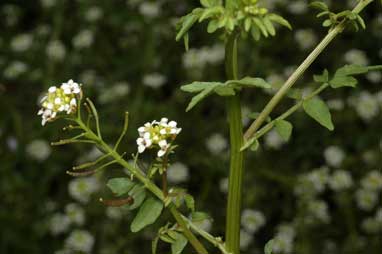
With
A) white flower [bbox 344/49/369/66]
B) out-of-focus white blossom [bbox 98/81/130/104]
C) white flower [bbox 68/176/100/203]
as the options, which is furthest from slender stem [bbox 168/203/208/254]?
white flower [bbox 344/49/369/66]

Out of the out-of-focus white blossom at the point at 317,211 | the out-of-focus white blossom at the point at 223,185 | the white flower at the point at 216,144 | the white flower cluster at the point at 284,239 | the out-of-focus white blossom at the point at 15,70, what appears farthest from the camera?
the out-of-focus white blossom at the point at 15,70

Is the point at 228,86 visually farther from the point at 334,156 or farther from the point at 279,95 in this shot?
the point at 334,156

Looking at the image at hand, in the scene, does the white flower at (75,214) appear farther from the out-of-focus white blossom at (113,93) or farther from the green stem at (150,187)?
the green stem at (150,187)

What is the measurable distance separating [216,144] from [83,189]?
0.44 metres

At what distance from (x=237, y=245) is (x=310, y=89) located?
5.72 ft

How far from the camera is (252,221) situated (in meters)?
2.31

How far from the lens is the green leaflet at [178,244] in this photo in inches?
33.6

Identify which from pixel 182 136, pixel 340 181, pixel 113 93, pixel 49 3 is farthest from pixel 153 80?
pixel 340 181

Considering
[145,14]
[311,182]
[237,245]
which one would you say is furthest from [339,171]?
[237,245]

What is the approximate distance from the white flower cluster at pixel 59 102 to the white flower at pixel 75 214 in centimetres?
149

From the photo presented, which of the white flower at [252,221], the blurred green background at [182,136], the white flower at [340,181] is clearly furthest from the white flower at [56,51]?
the white flower at [340,181]

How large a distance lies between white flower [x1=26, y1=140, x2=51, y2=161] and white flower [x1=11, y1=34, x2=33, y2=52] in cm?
56

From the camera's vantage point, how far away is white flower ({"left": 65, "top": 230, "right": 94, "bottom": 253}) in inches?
88.0

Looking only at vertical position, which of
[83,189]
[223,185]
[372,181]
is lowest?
[372,181]
